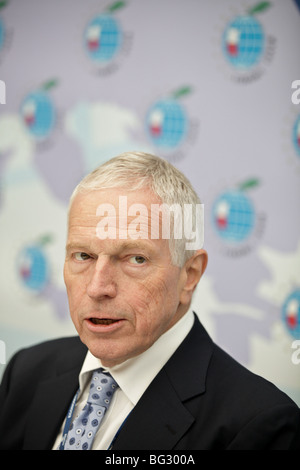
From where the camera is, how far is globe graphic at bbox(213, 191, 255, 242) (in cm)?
274

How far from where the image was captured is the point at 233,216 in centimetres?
277

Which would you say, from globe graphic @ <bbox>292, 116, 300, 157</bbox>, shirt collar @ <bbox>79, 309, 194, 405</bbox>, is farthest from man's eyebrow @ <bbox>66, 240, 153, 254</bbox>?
globe graphic @ <bbox>292, 116, 300, 157</bbox>

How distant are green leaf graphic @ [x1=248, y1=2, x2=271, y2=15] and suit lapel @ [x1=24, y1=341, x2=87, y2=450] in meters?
2.16

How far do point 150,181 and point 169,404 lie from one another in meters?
0.62

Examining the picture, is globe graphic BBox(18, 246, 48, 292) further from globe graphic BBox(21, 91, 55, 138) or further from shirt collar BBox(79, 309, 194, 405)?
shirt collar BBox(79, 309, 194, 405)

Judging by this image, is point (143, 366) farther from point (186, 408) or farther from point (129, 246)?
point (129, 246)

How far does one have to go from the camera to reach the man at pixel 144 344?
1.24m

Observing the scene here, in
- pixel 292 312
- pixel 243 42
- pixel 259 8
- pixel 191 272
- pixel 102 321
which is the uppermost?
pixel 259 8

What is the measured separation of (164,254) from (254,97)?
1.77 meters

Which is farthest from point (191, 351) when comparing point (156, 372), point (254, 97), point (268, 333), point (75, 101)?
point (75, 101)

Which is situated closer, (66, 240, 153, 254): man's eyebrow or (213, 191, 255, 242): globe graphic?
(66, 240, 153, 254): man's eyebrow

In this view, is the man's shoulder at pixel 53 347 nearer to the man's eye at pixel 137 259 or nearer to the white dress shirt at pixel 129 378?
the white dress shirt at pixel 129 378

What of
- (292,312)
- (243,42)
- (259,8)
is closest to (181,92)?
(243,42)

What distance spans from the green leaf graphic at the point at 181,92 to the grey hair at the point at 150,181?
1.62 metres
